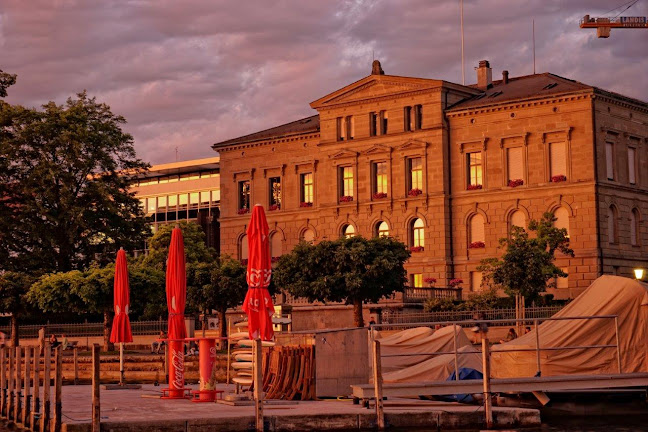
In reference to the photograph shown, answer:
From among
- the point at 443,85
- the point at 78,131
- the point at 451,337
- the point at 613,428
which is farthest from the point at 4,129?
the point at 613,428

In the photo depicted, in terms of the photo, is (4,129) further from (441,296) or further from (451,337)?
(451,337)

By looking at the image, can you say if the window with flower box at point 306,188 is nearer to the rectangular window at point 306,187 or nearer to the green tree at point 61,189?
the rectangular window at point 306,187

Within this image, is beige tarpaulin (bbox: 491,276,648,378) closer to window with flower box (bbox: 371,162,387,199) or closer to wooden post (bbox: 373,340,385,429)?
wooden post (bbox: 373,340,385,429)

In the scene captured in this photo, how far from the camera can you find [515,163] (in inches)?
2916

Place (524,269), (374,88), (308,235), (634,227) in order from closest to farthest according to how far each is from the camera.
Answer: (524,269)
(634,227)
(374,88)
(308,235)

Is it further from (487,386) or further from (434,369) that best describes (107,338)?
(487,386)

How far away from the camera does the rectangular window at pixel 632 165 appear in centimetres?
7438

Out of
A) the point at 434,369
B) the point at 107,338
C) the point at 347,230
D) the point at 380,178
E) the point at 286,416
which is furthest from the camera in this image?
the point at 347,230

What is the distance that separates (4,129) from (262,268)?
47154mm

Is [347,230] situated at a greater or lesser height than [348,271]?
greater

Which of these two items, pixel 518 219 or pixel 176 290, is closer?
pixel 176 290

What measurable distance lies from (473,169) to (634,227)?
34.3 feet

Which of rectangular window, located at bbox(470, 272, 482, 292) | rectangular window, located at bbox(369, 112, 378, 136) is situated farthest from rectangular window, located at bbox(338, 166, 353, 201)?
rectangular window, located at bbox(470, 272, 482, 292)

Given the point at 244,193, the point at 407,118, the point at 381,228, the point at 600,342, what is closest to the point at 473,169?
the point at 407,118
